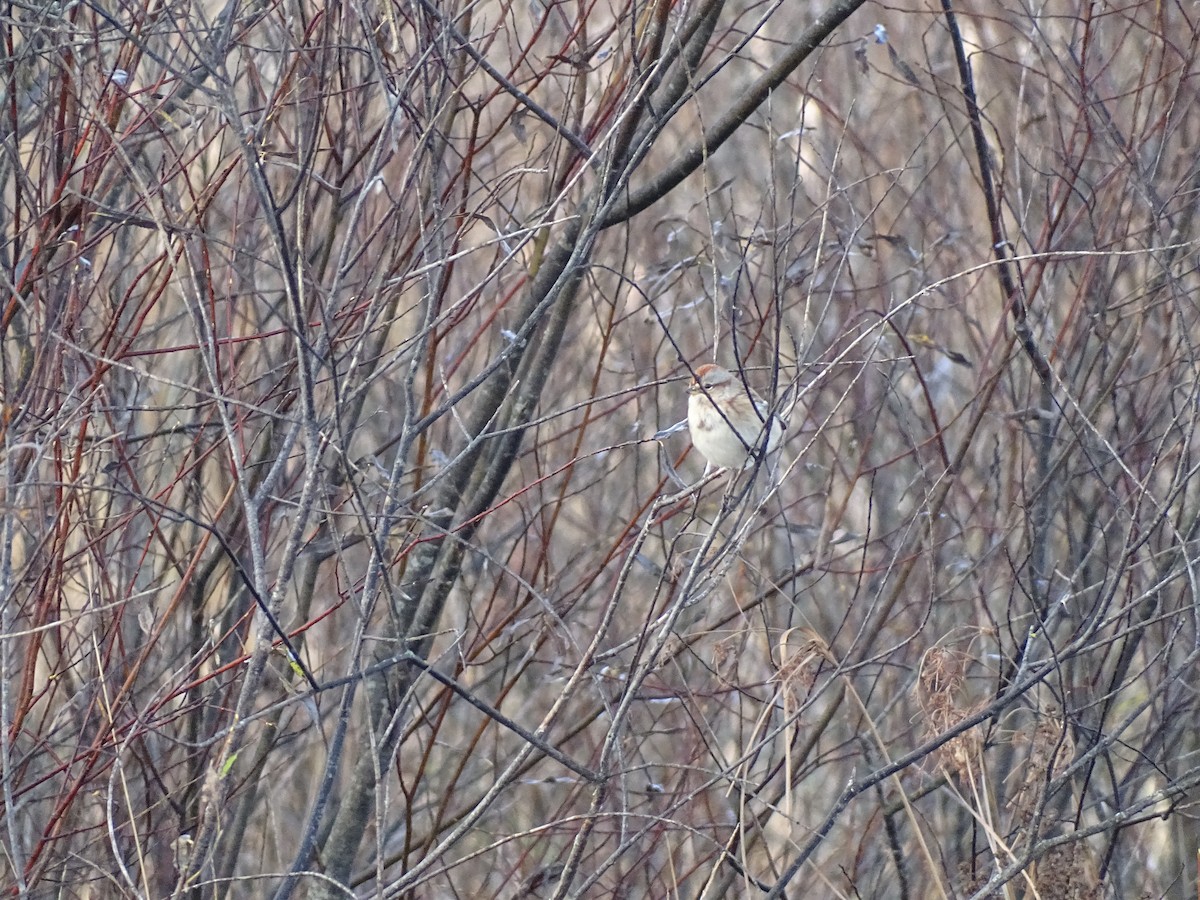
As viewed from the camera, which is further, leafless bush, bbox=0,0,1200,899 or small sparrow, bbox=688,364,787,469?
small sparrow, bbox=688,364,787,469

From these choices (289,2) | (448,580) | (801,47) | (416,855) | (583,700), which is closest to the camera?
(289,2)

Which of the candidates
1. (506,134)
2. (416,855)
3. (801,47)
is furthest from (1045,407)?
(506,134)

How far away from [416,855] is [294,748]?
40.3 inches

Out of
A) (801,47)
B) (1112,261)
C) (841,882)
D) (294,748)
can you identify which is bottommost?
(841,882)

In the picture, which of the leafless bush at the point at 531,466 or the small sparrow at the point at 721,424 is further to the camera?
the small sparrow at the point at 721,424

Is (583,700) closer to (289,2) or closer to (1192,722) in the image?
(1192,722)

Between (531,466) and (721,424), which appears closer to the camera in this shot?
(721,424)

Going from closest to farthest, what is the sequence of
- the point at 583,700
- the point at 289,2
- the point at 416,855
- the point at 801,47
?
the point at 289,2 < the point at 801,47 < the point at 416,855 < the point at 583,700

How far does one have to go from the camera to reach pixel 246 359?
4.80m

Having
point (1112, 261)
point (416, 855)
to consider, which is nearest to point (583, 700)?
point (416, 855)

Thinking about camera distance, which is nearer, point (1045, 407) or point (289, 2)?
point (289, 2)

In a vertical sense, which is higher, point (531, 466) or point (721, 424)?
point (531, 466)

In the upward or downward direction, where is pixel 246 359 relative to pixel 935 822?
upward

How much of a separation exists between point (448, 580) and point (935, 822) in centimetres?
301
